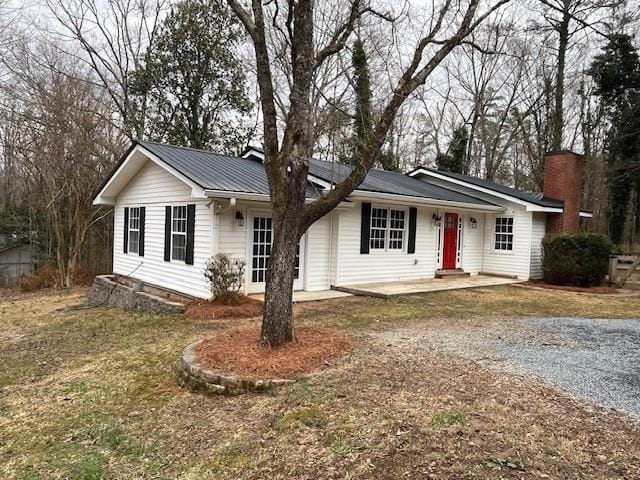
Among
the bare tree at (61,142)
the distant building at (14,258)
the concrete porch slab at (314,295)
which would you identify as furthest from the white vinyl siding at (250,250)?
the distant building at (14,258)

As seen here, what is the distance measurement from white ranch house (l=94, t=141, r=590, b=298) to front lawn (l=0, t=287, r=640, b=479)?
348cm

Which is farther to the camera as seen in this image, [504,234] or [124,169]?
[504,234]

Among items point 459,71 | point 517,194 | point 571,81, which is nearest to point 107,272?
point 517,194

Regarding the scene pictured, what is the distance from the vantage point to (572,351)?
18.8ft

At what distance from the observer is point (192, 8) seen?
18422 millimetres

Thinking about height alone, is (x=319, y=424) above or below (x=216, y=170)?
below

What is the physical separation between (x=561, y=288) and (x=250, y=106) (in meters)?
14.2

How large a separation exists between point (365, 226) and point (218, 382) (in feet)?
24.1

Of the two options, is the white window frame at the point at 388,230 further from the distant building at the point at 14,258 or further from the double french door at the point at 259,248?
the distant building at the point at 14,258

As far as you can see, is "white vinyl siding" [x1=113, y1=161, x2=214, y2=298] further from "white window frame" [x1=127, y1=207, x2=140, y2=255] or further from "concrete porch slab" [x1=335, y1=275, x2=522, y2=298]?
"concrete porch slab" [x1=335, y1=275, x2=522, y2=298]

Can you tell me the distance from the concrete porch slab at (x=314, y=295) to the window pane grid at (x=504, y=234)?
685 cm

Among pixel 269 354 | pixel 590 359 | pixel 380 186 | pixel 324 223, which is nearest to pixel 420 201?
pixel 380 186

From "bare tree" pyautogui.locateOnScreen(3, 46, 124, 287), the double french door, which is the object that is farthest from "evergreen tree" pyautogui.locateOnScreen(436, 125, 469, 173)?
the double french door

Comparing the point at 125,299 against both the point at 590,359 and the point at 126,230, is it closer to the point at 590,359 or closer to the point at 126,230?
the point at 126,230
